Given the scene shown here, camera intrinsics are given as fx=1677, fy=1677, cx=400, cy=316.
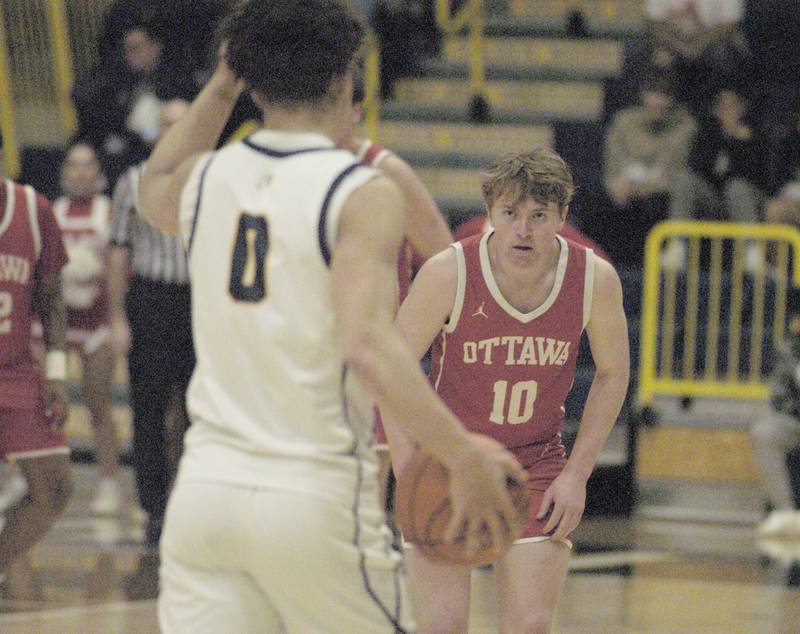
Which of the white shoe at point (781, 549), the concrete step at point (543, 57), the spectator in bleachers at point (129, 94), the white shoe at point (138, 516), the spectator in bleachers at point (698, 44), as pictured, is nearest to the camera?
the white shoe at point (781, 549)

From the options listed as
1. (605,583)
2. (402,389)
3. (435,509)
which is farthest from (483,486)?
(605,583)

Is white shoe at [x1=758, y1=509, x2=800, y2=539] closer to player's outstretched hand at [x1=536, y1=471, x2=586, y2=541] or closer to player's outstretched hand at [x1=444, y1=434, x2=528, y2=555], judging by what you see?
player's outstretched hand at [x1=536, y1=471, x2=586, y2=541]

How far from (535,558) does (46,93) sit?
12.2 metres

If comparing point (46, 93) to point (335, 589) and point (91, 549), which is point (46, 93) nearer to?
point (91, 549)

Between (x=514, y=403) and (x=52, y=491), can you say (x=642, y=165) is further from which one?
(x=514, y=403)

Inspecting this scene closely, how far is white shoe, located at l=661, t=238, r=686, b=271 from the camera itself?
38.6 ft

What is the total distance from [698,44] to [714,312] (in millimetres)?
2887

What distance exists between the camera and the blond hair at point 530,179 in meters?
4.56

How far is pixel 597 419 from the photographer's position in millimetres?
4699

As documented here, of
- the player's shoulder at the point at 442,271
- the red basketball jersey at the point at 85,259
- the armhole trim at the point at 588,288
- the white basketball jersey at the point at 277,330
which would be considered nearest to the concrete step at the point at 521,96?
the red basketball jersey at the point at 85,259

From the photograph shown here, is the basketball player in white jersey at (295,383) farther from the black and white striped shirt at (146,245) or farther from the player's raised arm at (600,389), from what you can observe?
the black and white striped shirt at (146,245)

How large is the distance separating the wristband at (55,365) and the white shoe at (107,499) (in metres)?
3.82

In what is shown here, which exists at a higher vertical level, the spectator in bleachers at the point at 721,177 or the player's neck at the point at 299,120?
the player's neck at the point at 299,120

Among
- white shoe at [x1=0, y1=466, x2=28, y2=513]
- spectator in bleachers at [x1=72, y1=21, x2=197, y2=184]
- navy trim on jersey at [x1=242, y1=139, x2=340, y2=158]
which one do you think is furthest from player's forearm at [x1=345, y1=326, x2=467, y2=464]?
spectator in bleachers at [x1=72, y1=21, x2=197, y2=184]
